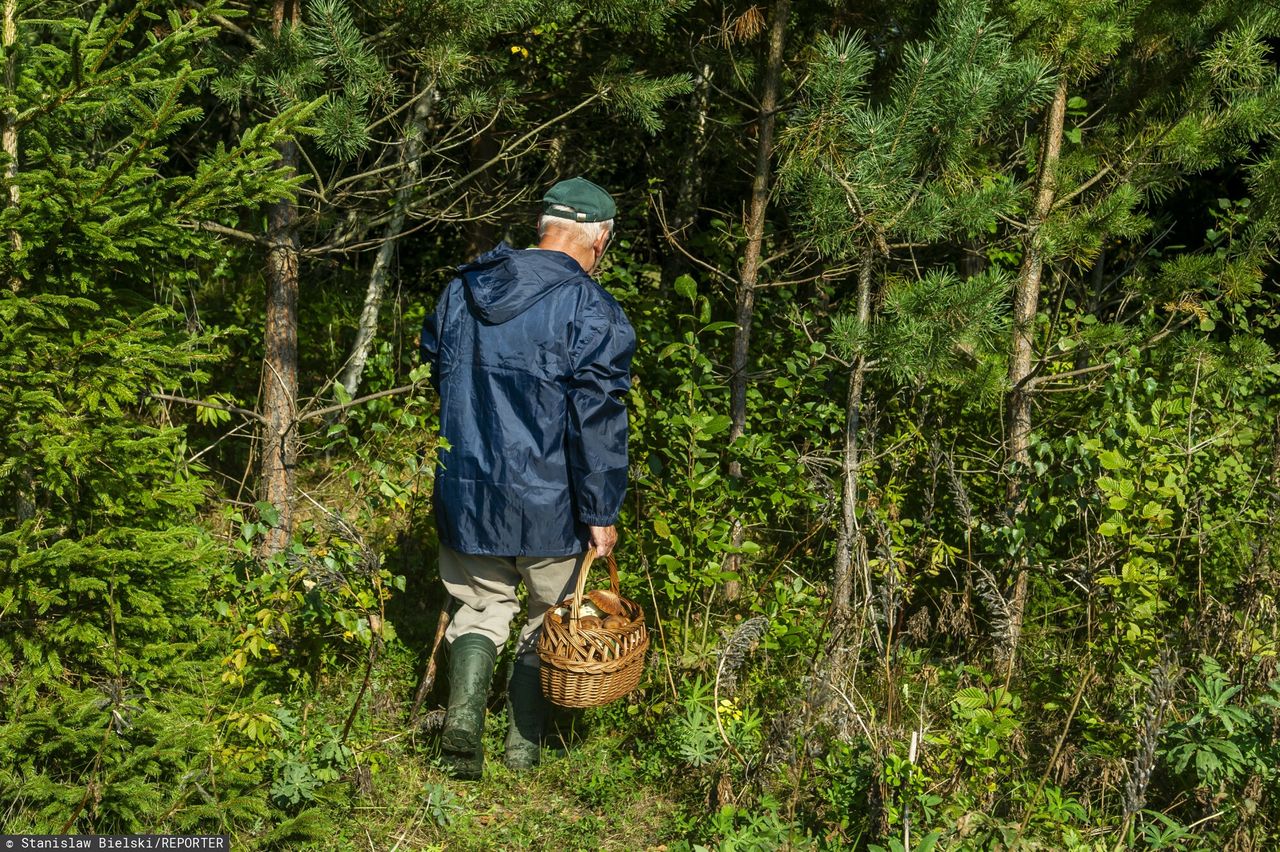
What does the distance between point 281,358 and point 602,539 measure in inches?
60.8

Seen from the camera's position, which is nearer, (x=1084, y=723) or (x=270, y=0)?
(x=1084, y=723)

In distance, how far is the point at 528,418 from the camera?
3.82 metres

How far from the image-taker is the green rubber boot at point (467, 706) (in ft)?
12.5

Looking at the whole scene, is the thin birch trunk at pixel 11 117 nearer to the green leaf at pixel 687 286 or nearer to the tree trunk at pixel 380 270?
the tree trunk at pixel 380 270

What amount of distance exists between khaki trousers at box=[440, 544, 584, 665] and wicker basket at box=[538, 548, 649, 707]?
0.60 feet

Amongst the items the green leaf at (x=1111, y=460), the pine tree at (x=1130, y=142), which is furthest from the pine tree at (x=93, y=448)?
the green leaf at (x=1111, y=460)

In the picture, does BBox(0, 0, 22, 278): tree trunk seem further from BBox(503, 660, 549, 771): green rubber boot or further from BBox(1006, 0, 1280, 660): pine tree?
BBox(1006, 0, 1280, 660): pine tree

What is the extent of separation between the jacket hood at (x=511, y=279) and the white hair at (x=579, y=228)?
92 mm

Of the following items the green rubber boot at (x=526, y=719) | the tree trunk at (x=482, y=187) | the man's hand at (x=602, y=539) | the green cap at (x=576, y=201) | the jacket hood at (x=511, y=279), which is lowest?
the green rubber boot at (x=526, y=719)

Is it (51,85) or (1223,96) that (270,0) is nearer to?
(51,85)

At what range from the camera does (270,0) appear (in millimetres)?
4625

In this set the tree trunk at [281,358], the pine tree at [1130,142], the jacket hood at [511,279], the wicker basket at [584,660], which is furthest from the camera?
the tree trunk at [281,358]

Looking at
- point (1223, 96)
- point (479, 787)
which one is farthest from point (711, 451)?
point (1223, 96)

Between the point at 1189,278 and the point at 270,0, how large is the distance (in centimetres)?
386
